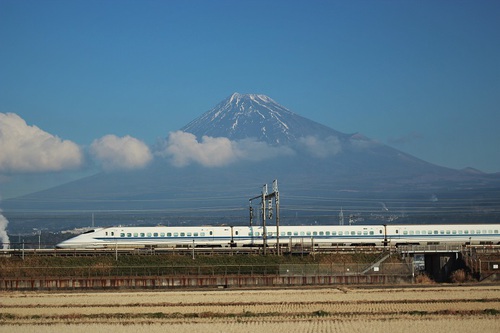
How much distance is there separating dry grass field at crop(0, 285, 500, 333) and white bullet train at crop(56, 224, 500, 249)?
17.8 meters

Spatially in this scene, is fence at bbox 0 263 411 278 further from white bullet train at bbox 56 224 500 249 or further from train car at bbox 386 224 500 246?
train car at bbox 386 224 500 246

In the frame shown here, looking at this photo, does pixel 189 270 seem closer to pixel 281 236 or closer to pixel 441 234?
pixel 281 236

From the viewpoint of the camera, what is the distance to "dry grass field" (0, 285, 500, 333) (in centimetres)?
3575

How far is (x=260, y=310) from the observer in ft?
134

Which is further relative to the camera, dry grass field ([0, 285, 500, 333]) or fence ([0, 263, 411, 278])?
fence ([0, 263, 411, 278])

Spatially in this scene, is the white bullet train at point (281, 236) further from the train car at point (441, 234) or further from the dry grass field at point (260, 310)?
the dry grass field at point (260, 310)

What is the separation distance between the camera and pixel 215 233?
7050cm

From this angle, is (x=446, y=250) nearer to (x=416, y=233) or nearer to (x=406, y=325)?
(x=416, y=233)

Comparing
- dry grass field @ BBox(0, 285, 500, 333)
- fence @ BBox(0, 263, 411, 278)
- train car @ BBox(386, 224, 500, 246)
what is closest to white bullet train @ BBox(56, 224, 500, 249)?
train car @ BBox(386, 224, 500, 246)

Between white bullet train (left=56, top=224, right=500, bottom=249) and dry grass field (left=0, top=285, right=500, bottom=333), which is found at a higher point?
white bullet train (left=56, top=224, right=500, bottom=249)

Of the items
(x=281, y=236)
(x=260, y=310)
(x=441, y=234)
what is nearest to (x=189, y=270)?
(x=281, y=236)

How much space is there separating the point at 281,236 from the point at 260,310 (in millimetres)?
29655

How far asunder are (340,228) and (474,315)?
110 ft

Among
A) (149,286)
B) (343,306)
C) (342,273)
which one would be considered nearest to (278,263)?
(342,273)
